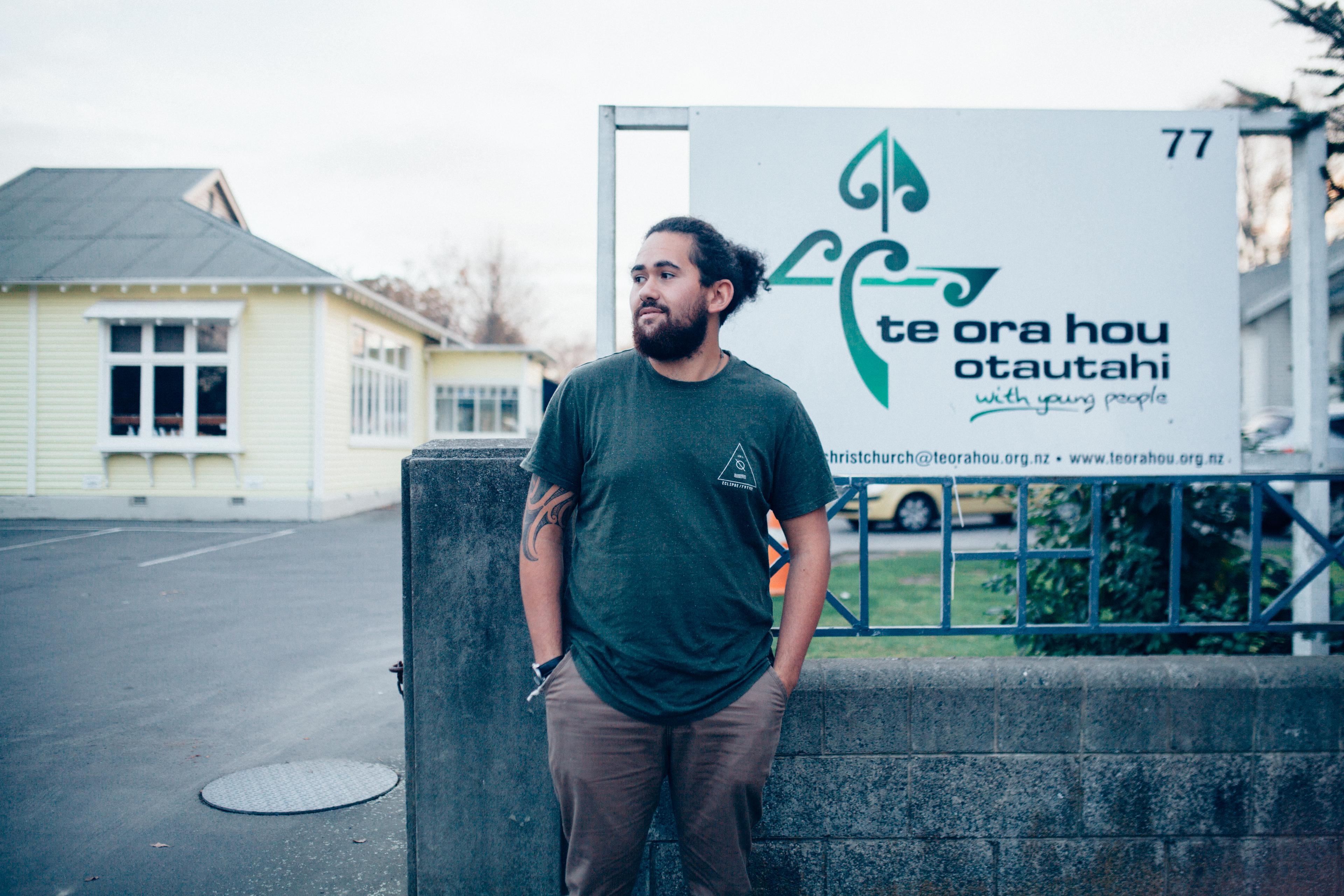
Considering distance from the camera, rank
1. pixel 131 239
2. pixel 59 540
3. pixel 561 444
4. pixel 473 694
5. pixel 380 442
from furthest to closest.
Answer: pixel 380 442
pixel 131 239
pixel 59 540
pixel 473 694
pixel 561 444

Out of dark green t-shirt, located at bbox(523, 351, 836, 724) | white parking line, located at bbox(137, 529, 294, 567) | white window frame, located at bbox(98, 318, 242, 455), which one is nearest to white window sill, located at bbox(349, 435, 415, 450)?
white window frame, located at bbox(98, 318, 242, 455)

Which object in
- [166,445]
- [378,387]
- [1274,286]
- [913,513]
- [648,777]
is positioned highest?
[1274,286]

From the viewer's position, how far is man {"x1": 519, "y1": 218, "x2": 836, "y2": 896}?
2219mm

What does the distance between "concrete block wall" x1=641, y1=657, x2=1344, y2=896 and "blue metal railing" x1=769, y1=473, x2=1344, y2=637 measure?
0.21 meters

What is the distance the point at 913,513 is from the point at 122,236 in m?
15.6

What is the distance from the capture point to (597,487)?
2289 millimetres

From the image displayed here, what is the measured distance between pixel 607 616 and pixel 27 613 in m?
7.68

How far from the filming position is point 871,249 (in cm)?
336

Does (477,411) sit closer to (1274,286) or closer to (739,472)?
(1274,286)

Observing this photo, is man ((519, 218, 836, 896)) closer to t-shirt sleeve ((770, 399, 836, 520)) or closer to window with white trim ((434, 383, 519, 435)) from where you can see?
t-shirt sleeve ((770, 399, 836, 520))

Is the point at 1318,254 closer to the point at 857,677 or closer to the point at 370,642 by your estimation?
the point at 857,677

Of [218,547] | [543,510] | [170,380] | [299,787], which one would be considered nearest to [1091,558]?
[543,510]

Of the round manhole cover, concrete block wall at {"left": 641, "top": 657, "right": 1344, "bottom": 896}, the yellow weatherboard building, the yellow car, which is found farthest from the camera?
the yellow weatherboard building

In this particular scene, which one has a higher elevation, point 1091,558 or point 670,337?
point 670,337
